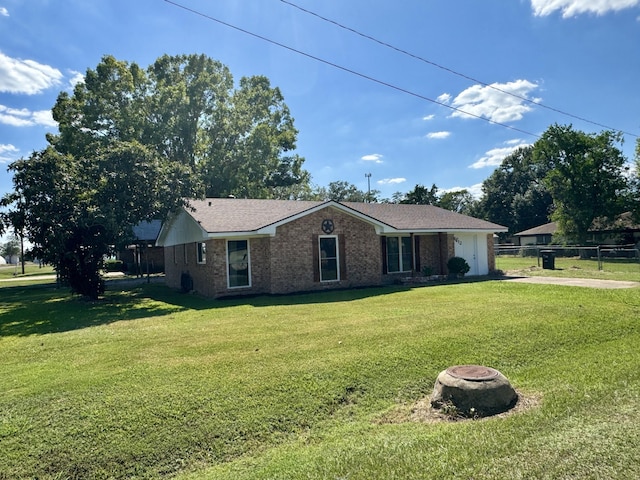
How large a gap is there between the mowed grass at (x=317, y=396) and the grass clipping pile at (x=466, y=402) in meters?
0.12

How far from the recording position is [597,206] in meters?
37.4

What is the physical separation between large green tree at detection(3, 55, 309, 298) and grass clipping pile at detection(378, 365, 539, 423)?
12.8m

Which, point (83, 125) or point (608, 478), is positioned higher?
point (83, 125)

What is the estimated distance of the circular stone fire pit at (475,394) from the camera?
515 centimetres

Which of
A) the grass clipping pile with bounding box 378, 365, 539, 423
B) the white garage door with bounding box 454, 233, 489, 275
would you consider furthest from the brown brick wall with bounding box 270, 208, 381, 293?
the grass clipping pile with bounding box 378, 365, 539, 423

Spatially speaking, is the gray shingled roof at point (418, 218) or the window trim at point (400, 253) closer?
the window trim at point (400, 253)

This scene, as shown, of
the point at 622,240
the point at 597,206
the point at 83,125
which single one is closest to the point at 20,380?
the point at 83,125

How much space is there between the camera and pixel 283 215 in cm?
1673

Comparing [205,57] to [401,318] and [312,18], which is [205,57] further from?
[401,318]

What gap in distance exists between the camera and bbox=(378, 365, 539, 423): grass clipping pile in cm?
512

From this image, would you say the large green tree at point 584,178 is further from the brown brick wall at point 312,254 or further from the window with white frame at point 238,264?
the window with white frame at point 238,264

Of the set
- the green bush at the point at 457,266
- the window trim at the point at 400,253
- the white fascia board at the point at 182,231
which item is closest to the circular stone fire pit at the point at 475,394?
the white fascia board at the point at 182,231

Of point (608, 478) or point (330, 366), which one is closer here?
point (608, 478)

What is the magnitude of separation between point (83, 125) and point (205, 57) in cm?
1139
